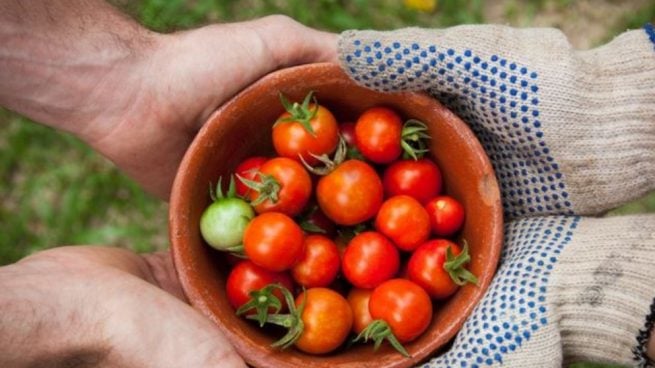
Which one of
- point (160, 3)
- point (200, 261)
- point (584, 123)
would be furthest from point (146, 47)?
point (584, 123)

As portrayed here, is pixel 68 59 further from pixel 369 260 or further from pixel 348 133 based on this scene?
pixel 369 260

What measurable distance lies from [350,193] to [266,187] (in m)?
0.22

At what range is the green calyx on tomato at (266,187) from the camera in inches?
76.9

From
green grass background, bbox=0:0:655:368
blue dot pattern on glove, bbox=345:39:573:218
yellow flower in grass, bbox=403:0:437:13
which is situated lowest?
green grass background, bbox=0:0:655:368

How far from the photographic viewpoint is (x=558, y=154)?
196 cm

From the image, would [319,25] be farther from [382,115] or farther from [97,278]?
[97,278]

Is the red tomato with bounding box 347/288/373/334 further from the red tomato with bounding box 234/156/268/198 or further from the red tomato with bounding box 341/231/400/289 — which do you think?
the red tomato with bounding box 234/156/268/198

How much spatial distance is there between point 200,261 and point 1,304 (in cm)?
51

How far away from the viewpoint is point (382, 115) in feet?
6.63

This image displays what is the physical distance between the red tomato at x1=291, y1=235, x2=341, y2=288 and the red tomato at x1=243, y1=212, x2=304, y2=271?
1.6 inches

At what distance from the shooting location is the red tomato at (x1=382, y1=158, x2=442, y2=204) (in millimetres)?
2047

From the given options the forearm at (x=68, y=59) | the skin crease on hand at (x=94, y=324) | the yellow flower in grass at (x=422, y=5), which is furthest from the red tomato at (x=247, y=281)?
the yellow flower in grass at (x=422, y=5)

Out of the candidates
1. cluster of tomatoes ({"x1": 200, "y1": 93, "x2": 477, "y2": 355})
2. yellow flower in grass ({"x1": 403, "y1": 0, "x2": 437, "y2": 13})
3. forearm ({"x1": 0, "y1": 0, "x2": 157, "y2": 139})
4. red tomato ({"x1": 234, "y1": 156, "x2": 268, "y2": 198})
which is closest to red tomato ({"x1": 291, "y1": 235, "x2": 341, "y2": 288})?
cluster of tomatoes ({"x1": 200, "y1": 93, "x2": 477, "y2": 355})

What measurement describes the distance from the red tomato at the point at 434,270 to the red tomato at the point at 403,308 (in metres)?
0.04
